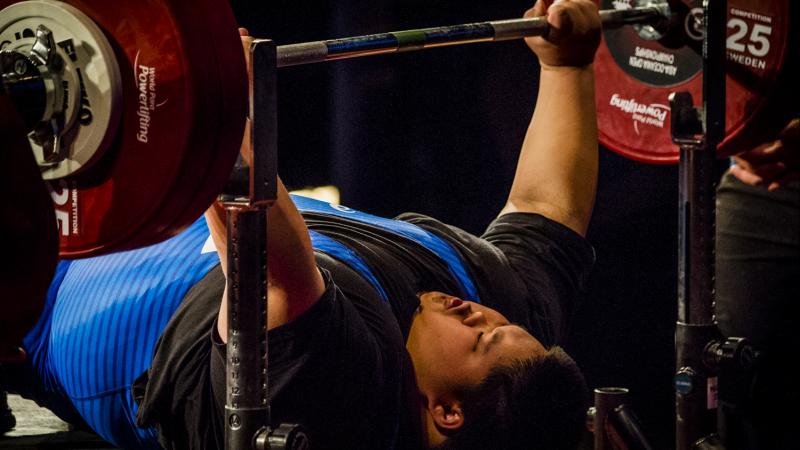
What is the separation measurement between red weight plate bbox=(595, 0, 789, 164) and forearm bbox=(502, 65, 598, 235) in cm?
24

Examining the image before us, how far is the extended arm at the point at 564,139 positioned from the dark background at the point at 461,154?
76 centimetres

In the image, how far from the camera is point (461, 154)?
10.7 ft

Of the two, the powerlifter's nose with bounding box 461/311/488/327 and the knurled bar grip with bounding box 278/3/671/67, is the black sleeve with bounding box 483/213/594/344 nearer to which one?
the powerlifter's nose with bounding box 461/311/488/327

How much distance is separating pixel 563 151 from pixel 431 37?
58 cm

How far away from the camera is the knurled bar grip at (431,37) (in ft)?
5.50

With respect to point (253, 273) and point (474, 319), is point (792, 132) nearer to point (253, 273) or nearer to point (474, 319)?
point (474, 319)

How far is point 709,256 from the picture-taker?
220 cm

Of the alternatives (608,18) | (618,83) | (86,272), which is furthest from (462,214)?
(86,272)

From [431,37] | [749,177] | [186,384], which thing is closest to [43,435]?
[186,384]

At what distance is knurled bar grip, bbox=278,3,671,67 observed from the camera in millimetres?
1677

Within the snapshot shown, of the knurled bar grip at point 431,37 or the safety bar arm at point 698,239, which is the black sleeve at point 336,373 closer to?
the knurled bar grip at point 431,37

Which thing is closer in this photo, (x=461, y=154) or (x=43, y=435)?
(x=43, y=435)

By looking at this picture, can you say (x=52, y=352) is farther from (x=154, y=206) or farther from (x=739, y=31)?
(x=739, y=31)

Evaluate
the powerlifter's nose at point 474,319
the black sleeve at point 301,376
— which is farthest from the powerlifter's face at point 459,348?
the black sleeve at point 301,376
